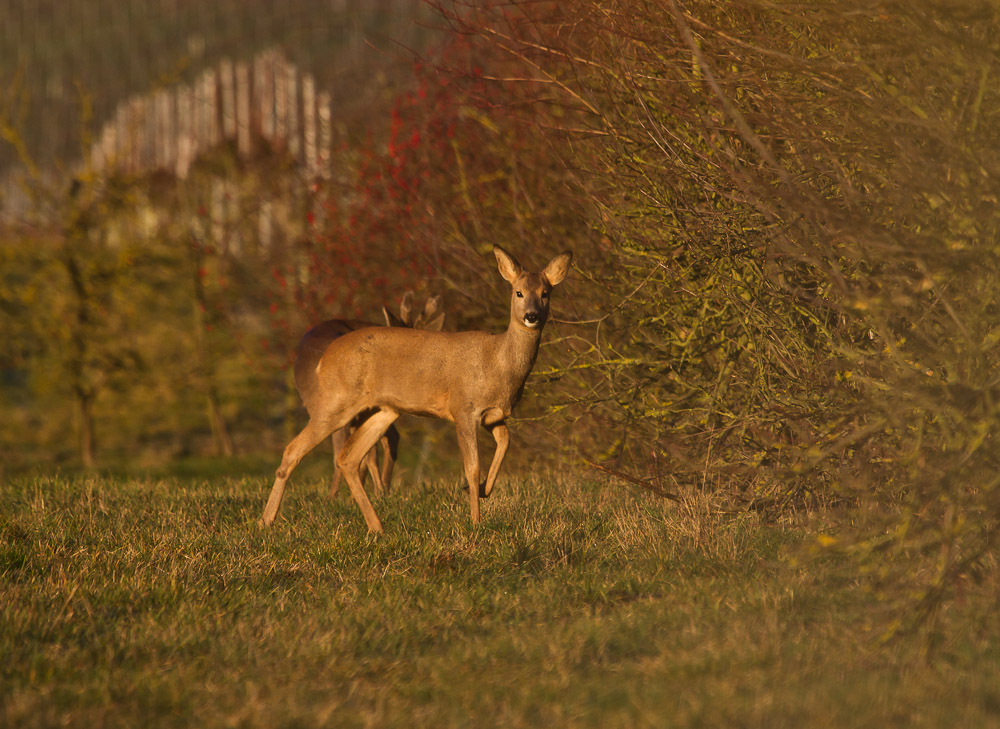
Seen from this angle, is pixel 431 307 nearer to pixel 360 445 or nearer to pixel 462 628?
pixel 360 445

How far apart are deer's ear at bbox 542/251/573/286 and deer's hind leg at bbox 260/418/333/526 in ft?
5.30

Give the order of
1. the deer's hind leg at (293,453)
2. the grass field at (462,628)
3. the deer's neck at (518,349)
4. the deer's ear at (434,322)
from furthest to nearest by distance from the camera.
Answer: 1. the deer's ear at (434,322)
2. the deer's hind leg at (293,453)
3. the deer's neck at (518,349)
4. the grass field at (462,628)

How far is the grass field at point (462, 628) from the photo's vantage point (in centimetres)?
383

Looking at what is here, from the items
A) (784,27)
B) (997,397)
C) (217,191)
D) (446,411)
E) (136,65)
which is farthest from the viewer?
(136,65)

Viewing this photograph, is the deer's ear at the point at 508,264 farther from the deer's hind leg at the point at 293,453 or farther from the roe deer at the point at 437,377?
the deer's hind leg at the point at 293,453

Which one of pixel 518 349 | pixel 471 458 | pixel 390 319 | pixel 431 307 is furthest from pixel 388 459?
pixel 518 349

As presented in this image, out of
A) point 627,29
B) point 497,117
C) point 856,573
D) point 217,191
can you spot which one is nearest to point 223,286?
point 217,191

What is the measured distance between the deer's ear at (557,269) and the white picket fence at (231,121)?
17.7 feet

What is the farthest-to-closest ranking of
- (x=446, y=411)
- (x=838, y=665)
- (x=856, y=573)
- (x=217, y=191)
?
(x=217, y=191) < (x=446, y=411) < (x=856, y=573) < (x=838, y=665)

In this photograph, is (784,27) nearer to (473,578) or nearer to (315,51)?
(473,578)

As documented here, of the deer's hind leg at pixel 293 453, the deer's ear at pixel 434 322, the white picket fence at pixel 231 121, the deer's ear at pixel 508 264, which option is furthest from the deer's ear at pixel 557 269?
the white picket fence at pixel 231 121

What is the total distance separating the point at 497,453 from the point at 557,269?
46.3 inches

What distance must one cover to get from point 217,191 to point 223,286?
1686mm

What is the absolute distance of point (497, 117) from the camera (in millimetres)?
9758
